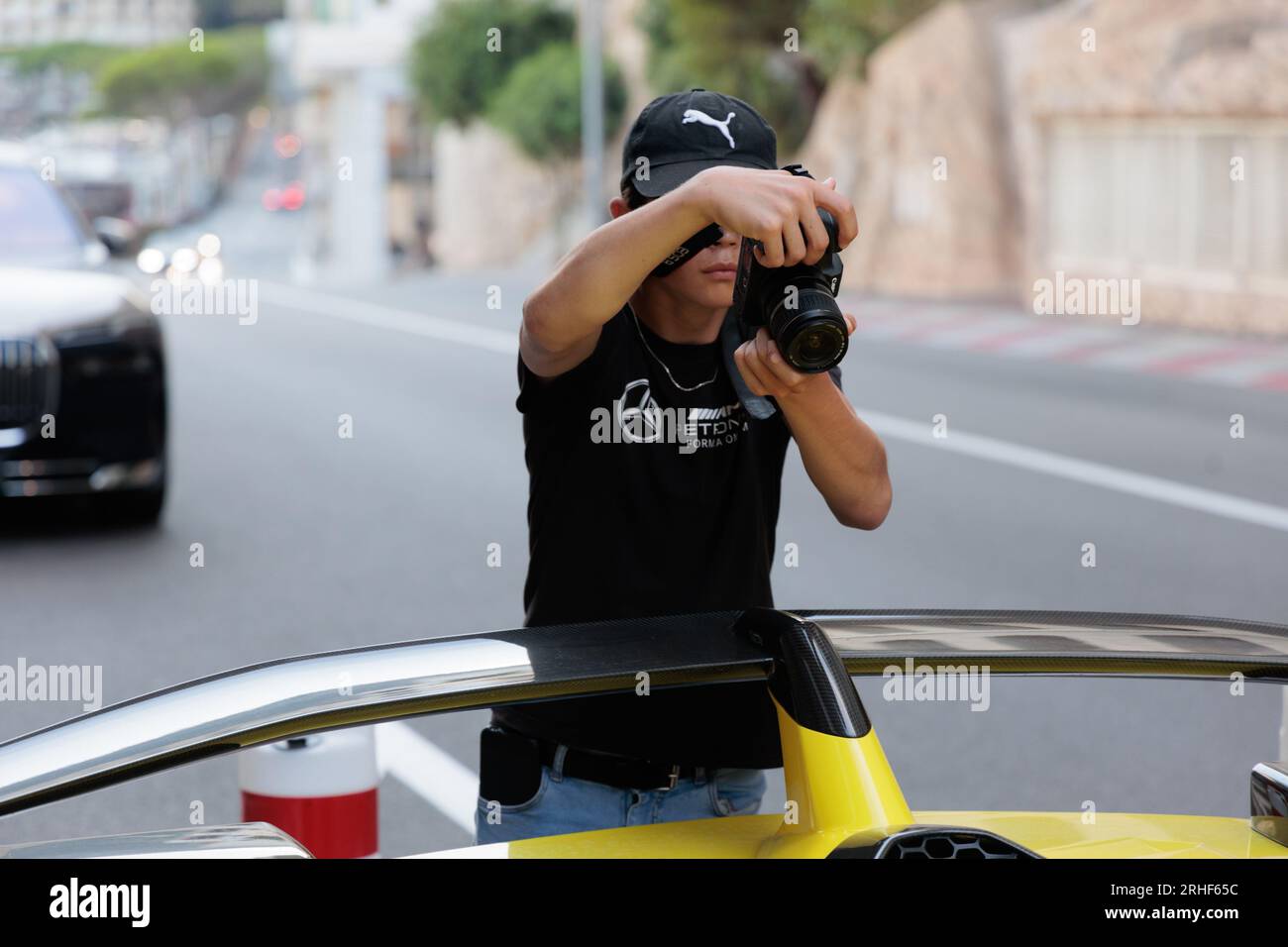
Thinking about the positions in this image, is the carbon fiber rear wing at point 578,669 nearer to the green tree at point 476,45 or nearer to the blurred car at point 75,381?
the blurred car at point 75,381

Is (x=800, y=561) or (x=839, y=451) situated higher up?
(x=839, y=451)

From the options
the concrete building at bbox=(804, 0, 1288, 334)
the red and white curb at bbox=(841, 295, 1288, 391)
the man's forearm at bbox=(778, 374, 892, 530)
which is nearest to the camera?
the man's forearm at bbox=(778, 374, 892, 530)

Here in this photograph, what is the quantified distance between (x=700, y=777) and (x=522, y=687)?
0.65m

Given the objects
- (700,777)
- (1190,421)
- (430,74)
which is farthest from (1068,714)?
(430,74)

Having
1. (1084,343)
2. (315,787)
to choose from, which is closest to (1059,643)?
(315,787)

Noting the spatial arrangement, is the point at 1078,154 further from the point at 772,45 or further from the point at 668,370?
the point at 668,370

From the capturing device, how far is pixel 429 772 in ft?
17.5

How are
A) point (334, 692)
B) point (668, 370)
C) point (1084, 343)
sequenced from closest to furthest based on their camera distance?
point (334, 692) → point (668, 370) → point (1084, 343)

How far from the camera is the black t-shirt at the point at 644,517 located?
237 centimetres

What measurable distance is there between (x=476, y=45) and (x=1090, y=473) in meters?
33.4

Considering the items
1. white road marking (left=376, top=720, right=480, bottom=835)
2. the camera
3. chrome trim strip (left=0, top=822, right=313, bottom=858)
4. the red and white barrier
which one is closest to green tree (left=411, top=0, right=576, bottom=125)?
white road marking (left=376, top=720, right=480, bottom=835)

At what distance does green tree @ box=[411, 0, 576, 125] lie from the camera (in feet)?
138

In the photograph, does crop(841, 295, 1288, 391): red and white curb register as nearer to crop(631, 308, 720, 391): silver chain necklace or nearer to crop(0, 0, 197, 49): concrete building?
crop(631, 308, 720, 391): silver chain necklace

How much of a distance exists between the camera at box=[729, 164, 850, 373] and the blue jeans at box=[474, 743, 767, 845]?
66 cm
